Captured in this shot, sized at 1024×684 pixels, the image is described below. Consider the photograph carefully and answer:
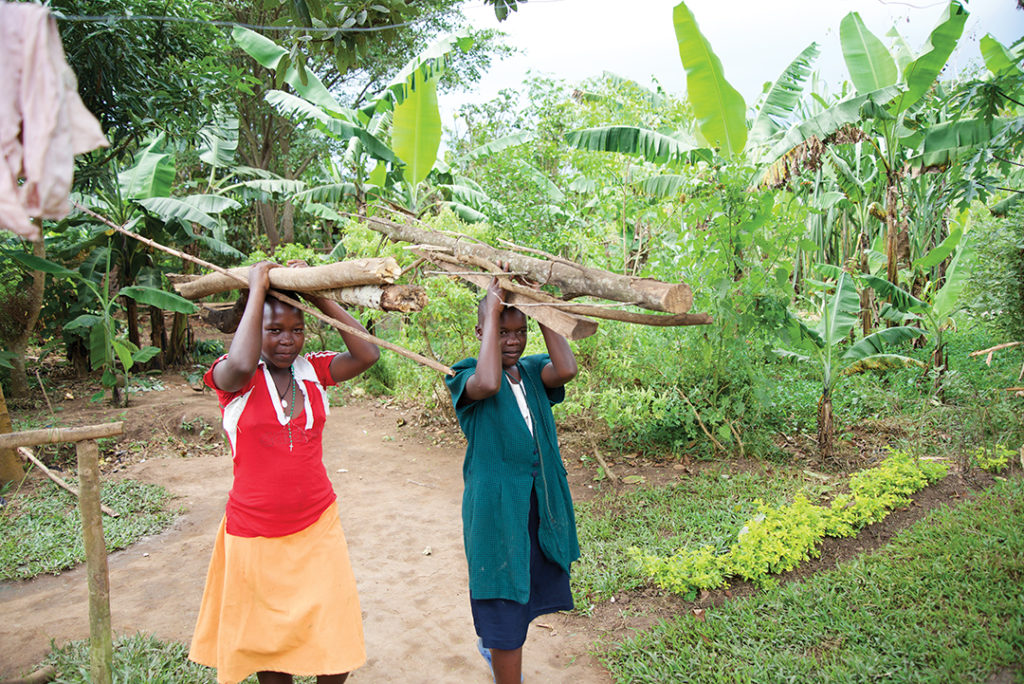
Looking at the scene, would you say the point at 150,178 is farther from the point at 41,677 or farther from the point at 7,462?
the point at 41,677

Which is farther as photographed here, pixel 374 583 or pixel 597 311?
pixel 374 583

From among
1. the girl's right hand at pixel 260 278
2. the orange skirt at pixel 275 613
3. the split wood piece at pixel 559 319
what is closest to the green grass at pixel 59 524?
the orange skirt at pixel 275 613

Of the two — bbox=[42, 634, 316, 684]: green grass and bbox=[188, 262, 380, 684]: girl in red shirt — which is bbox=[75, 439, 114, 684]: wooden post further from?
bbox=[188, 262, 380, 684]: girl in red shirt

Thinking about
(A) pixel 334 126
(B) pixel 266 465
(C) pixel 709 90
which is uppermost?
(A) pixel 334 126

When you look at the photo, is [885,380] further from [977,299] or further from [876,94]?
[876,94]

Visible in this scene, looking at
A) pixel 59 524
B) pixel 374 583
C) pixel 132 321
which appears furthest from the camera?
pixel 132 321

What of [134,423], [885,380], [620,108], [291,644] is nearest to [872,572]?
[291,644]

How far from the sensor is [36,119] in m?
1.36

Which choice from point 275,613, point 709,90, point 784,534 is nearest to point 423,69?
point 709,90

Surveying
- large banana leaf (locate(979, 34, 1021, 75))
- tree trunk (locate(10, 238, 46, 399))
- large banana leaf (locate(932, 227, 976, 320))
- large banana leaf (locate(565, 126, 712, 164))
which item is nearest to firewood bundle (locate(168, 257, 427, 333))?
large banana leaf (locate(565, 126, 712, 164))

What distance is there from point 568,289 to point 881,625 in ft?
7.58

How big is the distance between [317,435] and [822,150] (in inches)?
410

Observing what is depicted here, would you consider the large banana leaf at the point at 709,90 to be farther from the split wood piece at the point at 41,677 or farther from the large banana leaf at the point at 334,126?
the split wood piece at the point at 41,677

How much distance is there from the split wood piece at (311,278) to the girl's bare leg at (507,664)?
5.03 ft
